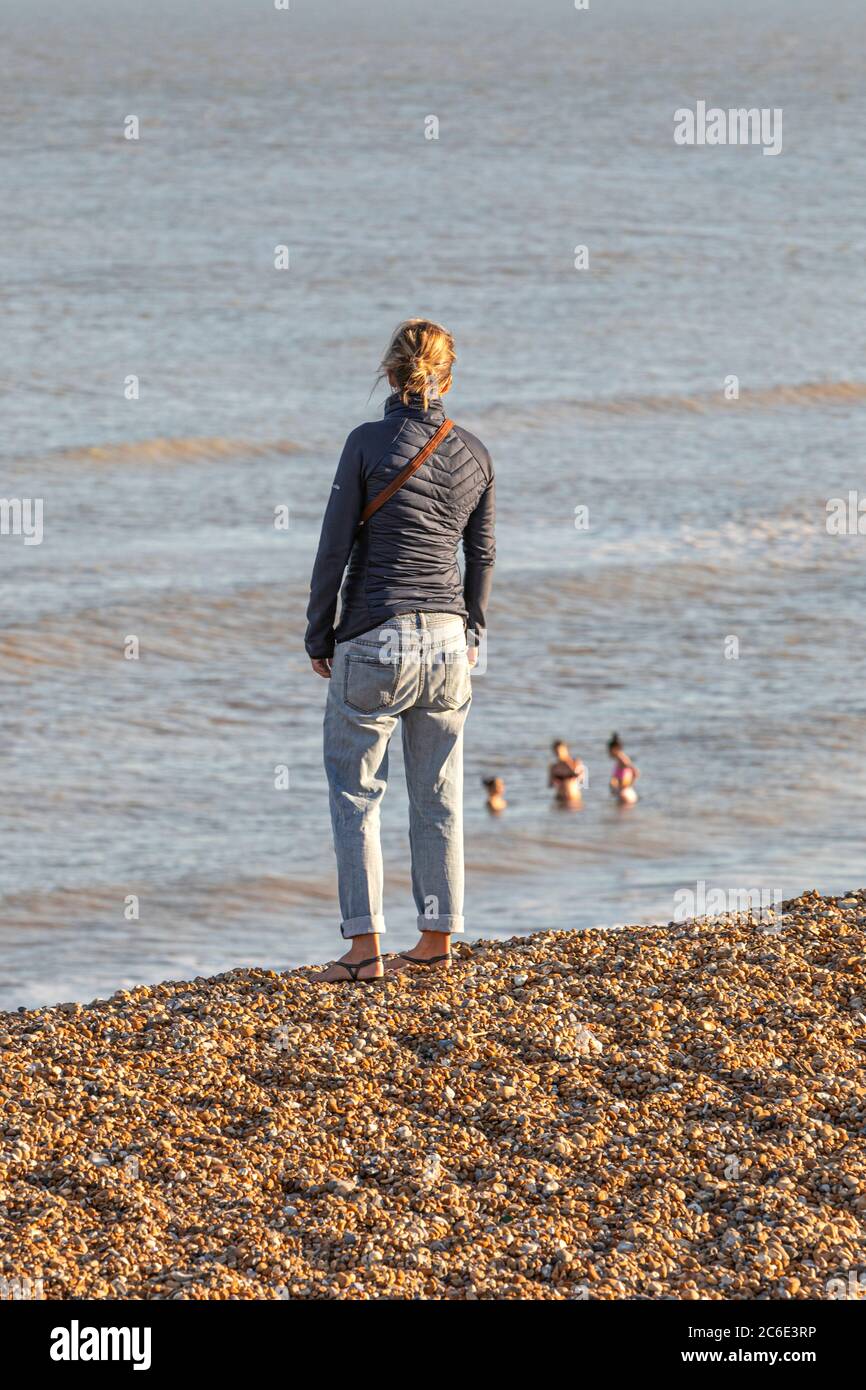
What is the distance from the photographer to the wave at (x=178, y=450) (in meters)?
21.1

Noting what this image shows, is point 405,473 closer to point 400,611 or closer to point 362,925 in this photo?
point 400,611

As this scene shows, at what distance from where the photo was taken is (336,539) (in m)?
5.46

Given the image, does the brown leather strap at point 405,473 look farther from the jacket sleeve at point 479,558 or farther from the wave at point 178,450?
the wave at point 178,450

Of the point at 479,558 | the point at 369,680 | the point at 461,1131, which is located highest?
the point at 479,558

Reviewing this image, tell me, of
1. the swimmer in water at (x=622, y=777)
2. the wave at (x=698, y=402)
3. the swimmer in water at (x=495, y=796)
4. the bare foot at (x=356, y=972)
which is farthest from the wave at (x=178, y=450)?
the bare foot at (x=356, y=972)

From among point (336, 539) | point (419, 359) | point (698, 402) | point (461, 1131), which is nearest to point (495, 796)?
point (336, 539)

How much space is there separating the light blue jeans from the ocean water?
3.01 m

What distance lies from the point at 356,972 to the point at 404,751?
74 centimetres

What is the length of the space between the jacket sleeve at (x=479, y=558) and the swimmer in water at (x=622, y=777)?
239 inches

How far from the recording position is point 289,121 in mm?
55406

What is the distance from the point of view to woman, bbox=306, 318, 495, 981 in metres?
5.45

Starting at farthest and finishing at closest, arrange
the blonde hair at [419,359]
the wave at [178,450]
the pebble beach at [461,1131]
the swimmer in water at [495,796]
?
the wave at [178,450] → the swimmer in water at [495,796] → the blonde hair at [419,359] → the pebble beach at [461,1131]

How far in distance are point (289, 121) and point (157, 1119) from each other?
54.1 meters

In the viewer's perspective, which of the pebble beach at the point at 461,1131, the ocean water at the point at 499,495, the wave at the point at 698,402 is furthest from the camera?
the wave at the point at 698,402
